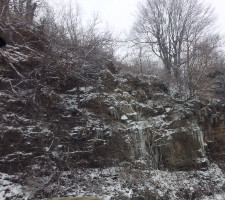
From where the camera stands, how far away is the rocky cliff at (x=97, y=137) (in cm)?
757

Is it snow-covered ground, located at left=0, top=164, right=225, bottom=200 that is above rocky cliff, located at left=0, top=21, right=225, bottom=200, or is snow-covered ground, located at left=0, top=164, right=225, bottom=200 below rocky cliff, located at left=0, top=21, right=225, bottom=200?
below

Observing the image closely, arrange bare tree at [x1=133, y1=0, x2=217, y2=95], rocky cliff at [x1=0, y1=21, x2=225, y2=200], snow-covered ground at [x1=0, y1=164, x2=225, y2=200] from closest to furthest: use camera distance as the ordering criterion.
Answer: snow-covered ground at [x1=0, y1=164, x2=225, y2=200] → rocky cliff at [x1=0, y1=21, x2=225, y2=200] → bare tree at [x1=133, y1=0, x2=217, y2=95]

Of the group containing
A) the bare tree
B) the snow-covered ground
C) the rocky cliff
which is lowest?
the snow-covered ground

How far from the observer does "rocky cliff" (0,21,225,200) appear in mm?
7574

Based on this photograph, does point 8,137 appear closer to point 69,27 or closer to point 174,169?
point 174,169

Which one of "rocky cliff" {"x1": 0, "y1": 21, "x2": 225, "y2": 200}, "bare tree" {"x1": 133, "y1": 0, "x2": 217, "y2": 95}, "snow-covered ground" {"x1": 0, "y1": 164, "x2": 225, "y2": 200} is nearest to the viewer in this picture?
"snow-covered ground" {"x1": 0, "y1": 164, "x2": 225, "y2": 200}

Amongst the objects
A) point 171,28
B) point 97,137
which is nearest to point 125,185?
point 97,137

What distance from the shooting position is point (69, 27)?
14.0 meters

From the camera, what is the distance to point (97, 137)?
9.12m

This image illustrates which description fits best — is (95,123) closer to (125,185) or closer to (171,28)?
(125,185)

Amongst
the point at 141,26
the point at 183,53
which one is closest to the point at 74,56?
the point at 183,53

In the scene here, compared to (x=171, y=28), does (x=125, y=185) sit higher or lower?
lower

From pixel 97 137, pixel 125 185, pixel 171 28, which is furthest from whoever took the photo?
pixel 171 28

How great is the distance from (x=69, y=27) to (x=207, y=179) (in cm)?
1059
